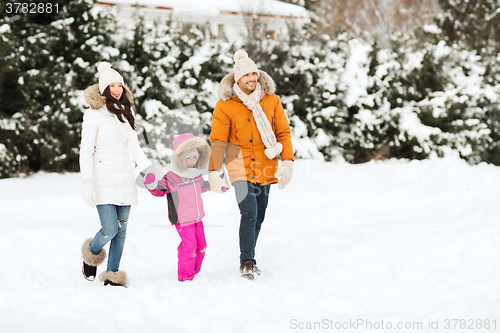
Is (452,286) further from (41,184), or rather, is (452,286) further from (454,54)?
(454,54)

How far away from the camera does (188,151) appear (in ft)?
12.9

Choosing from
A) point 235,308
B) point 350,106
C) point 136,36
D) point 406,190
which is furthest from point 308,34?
point 235,308

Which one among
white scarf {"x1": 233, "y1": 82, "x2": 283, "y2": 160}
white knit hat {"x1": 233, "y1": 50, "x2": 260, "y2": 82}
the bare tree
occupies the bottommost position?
white scarf {"x1": 233, "y1": 82, "x2": 283, "y2": 160}

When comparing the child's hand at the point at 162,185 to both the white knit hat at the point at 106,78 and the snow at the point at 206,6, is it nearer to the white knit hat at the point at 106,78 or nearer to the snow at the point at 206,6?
the white knit hat at the point at 106,78

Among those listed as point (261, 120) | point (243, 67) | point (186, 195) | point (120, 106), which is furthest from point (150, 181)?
point (243, 67)

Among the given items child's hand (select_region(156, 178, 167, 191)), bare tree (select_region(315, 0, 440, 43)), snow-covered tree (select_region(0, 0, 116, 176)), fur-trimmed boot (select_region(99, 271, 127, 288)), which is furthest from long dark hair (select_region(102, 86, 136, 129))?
bare tree (select_region(315, 0, 440, 43))

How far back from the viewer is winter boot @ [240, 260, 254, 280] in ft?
13.0

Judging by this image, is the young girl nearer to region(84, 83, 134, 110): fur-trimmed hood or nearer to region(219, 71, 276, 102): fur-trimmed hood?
region(219, 71, 276, 102): fur-trimmed hood

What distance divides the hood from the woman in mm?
261

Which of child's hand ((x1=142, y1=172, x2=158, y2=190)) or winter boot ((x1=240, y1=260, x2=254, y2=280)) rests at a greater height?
child's hand ((x1=142, y1=172, x2=158, y2=190))

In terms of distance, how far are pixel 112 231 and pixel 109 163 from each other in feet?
1.76

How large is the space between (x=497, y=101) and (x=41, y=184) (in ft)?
32.5

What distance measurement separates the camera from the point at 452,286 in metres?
3.53

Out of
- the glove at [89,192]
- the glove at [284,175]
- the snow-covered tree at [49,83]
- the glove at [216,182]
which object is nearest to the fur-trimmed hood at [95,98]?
the glove at [89,192]
